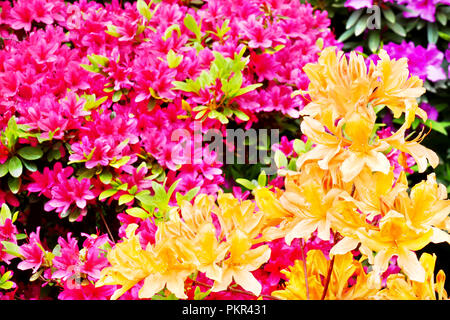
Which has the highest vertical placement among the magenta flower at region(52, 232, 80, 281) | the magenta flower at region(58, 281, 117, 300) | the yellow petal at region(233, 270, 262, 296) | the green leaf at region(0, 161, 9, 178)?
the green leaf at region(0, 161, 9, 178)

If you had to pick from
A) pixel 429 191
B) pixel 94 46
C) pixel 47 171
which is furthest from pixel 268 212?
pixel 94 46

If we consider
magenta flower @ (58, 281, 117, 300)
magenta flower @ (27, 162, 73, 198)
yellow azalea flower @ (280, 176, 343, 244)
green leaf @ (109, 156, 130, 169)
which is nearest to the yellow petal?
yellow azalea flower @ (280, 176, 343, 244)

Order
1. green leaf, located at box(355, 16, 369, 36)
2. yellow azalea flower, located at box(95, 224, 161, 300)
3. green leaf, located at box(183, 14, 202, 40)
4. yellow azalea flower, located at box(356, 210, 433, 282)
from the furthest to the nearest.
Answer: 1. green leaf, located at box(355, 16, 369, 36)
2. green leaf, located at box(183, 14, 202, 40)
3. yellow azalea flower, located at box(95, 224, 161, 300)
4. yellow azalea flower, located at box(356, 210, 433, 282)

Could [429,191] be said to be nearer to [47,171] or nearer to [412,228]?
[412,228]

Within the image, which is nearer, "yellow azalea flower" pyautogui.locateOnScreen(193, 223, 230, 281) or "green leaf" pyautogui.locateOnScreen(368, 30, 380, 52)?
"yellow azalea flower" pyautogui.locateOnScreen(193, 223, 230, 281)

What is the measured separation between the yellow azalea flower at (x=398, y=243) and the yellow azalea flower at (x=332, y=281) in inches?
7.6

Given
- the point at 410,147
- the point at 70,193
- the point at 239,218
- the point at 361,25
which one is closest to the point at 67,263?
the point at 70,193

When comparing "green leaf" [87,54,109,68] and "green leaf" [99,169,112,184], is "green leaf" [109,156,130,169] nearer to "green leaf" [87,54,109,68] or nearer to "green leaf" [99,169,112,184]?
"green leaf" [99,169,112,184]

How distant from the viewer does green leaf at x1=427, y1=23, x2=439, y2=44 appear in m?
2.60

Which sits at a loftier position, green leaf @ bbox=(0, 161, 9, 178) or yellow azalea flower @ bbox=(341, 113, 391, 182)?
yellow azalea flower @ bbox=(341, 113, 391, 182)

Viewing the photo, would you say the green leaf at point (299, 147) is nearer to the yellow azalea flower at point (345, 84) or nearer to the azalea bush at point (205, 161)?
the azalea bush at point (205, 161)

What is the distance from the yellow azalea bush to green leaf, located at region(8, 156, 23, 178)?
70cm

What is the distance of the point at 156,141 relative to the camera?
1.72 m

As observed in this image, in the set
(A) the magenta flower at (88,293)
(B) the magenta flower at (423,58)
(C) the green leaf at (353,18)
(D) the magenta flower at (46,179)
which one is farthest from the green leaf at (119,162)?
(C) the green leaf at (353,18)
